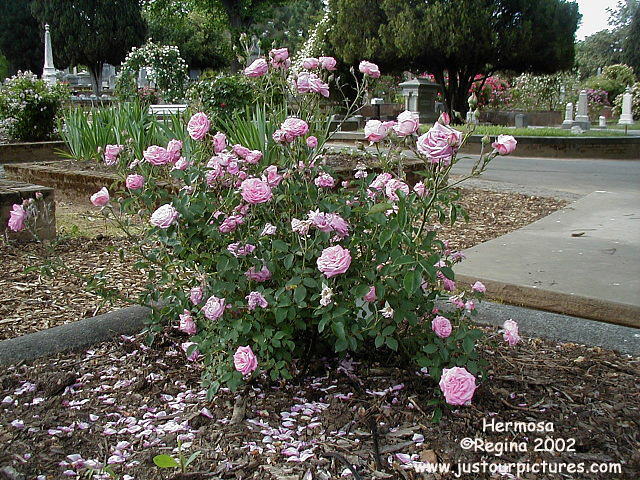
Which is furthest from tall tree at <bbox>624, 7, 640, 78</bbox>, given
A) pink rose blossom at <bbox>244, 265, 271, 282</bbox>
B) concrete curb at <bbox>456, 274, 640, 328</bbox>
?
pink rose blossom at <bbox>244, 265, 271, 282</bbox>

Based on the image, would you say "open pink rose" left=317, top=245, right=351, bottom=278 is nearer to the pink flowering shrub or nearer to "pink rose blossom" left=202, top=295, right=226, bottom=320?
the pink flowering shrub

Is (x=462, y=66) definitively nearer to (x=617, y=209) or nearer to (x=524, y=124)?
(x=524, y=124)

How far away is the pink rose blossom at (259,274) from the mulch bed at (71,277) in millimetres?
707

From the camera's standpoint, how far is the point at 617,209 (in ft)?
19.1

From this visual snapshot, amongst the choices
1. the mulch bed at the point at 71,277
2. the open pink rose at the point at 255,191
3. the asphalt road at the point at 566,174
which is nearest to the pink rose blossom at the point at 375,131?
the open pink rose at the point at 255,191

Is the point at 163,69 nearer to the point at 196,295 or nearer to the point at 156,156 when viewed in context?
the point at 156,156

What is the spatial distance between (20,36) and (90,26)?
5.13 meters

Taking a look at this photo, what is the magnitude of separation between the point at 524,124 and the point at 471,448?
21.2 m

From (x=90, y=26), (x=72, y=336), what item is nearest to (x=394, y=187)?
(x=72, y=336)

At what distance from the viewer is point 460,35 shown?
17.2m

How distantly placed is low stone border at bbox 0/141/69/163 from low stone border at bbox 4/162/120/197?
224cm

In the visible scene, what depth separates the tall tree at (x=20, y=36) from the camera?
34.8 meters

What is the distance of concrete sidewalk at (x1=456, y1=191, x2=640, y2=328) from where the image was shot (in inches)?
123

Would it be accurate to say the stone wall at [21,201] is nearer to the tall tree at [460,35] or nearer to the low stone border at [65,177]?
the low stone border at [65,177]
